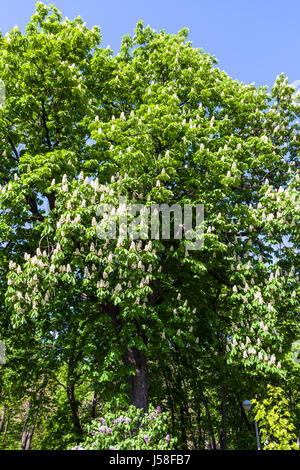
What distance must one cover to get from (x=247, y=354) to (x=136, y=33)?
14.5 meters

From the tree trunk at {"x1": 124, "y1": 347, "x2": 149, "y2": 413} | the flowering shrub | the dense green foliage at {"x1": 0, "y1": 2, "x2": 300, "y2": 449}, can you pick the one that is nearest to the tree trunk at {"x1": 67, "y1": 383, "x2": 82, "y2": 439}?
the dense green foliage at {"x1": 0, "y1": 2, "x2": 300, "y2": 449}

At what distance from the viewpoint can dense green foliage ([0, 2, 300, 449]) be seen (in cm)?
943

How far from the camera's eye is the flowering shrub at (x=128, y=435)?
6586 millimetres

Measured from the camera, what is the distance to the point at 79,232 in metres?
9.52

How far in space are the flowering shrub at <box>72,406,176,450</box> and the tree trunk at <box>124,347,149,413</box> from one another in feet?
11.7

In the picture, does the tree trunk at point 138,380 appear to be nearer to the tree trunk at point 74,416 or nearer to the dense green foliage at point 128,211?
the dense green foliage at point 128,211

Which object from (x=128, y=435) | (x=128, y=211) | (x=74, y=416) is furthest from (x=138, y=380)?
(x=128, y=211)

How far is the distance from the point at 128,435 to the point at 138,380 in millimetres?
4072

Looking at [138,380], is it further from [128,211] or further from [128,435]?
[128,211]

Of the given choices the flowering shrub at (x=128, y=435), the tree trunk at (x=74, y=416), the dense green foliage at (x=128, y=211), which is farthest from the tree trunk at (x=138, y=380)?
the tree trunk at (x=74, y=416)

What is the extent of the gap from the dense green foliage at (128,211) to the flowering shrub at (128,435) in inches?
74.0

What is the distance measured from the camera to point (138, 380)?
11383 millimetres

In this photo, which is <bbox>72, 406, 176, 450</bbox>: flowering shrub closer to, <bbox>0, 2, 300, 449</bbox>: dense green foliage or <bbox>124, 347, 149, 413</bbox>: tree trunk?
<bbox>0, 2, 300, 449</bbox>: dense green foliage
